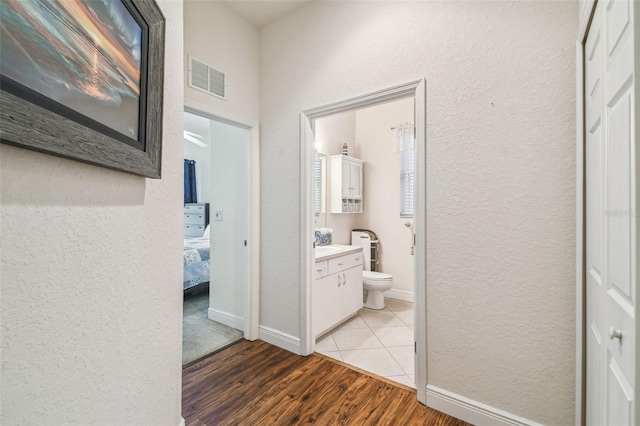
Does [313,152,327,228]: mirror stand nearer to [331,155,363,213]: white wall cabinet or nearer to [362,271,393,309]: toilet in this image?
[331,155,363,213]: white wall cabinet

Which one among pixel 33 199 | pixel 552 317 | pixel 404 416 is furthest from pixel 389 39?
pixel 404 416

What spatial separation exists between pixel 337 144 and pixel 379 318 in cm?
240

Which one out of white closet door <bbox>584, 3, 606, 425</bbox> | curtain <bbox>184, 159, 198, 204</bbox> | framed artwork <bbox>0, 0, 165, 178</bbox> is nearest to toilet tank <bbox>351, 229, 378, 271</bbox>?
white closet door <bbox>584, 3, 606, 425</bbox>

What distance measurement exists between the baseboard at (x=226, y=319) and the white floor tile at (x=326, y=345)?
83 centimetres

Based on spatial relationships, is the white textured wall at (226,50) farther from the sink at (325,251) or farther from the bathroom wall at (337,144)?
the sink at (325,251)

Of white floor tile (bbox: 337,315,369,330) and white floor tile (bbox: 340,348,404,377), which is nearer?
white floor tile (bbox: 340,348,404,377)

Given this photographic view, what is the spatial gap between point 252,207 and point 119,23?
6.05ft

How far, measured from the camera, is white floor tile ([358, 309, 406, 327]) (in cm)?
300

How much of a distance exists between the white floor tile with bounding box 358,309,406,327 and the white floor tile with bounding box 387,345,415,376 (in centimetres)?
53

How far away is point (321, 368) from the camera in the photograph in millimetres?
2111

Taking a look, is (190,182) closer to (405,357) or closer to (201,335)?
(201,335)

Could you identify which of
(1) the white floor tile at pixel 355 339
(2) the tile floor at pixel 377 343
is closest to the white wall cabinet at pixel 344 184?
(2) the tile floor at pixel 377 343

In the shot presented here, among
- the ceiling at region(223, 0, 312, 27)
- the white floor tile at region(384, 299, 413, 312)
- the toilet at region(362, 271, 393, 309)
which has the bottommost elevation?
the white floor tile at region(384, 299, 413, 312)

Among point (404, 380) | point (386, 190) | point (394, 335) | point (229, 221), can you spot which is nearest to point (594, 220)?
point (404, 380)
